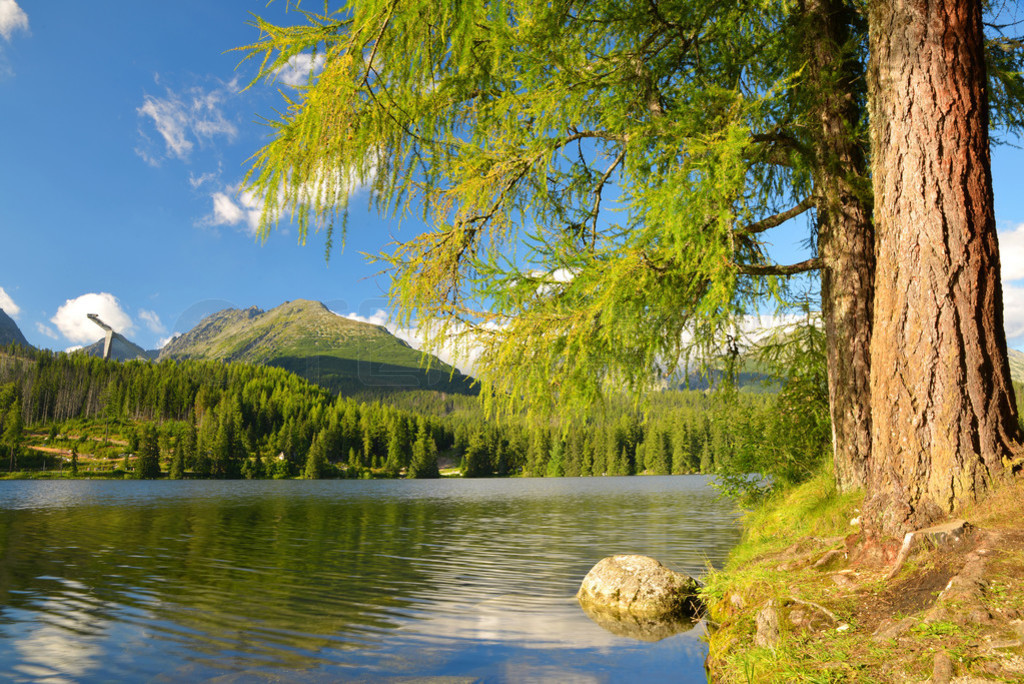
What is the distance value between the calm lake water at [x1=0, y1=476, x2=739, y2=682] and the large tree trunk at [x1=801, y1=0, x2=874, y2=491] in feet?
11.5

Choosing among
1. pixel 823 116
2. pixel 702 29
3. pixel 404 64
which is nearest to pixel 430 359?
pixel 404 64

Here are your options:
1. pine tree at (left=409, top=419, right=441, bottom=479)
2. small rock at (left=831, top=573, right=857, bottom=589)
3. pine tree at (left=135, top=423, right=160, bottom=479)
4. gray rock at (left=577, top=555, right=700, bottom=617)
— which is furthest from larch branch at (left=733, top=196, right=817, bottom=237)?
pine tree at (left=409, top=419, right=441, bottom=479)

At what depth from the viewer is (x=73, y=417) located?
15050 centimetres

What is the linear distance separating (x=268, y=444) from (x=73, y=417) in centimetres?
5063

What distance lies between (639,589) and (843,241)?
6075mm

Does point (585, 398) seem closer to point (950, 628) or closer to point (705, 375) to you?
point (705, 375)

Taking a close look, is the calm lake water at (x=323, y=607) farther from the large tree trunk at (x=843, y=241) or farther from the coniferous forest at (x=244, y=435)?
the coniferous forest at (x=244, y=435)

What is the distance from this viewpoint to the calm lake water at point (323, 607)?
25.2 ft

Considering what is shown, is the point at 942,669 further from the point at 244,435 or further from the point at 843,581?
the point at 244,435

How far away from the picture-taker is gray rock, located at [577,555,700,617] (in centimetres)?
998

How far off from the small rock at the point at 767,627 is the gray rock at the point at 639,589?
4.79 meters

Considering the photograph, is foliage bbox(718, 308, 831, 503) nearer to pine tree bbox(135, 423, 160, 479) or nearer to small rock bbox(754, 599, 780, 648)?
small rock bbox(754, 599, 780, 648)

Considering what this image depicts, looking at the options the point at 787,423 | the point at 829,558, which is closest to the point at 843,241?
the point at 829,558

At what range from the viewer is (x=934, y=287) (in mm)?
5613
